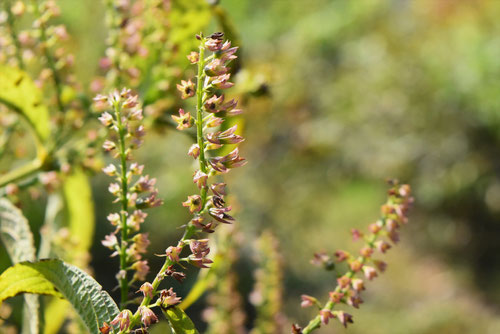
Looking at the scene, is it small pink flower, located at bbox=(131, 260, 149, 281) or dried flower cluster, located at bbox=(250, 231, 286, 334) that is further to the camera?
dried flower cluster, located at bbox=(250, 231, 286, 334)

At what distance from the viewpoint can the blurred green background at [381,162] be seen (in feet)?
12.1

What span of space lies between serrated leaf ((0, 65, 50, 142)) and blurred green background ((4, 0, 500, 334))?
280 cm

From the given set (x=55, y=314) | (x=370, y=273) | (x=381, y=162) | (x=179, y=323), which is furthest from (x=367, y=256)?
(x=381, y=162)

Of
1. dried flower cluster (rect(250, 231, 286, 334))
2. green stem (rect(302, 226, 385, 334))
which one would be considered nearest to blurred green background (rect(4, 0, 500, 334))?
dried flower cluster (rect(250, 231, 286, 334))

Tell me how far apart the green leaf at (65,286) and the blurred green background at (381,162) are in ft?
9.61

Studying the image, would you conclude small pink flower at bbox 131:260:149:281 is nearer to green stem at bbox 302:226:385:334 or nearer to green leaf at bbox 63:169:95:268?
green stem at bbox 302:226:385:334

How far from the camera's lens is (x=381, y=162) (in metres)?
4.72

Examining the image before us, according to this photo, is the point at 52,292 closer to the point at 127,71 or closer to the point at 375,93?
the point at 127,71

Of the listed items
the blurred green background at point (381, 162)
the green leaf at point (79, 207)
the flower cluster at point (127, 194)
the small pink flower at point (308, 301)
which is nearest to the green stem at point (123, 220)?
A: the flower cluster at point (127, 194)

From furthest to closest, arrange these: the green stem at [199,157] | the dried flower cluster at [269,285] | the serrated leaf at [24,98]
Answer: the dried flower cluster at [269,285] < the serrated leaf at [24,98] < the green stem at [199,157]

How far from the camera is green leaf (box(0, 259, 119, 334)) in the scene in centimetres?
27

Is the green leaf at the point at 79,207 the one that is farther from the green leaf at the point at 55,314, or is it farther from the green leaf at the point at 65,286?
the green leaf at the point at 65,286

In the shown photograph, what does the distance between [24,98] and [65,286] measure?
0.60 feet

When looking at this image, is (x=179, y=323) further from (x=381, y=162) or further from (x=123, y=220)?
(x=381, y=162)
